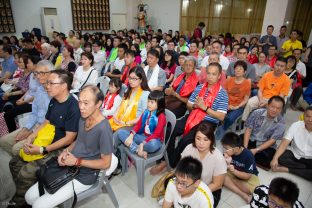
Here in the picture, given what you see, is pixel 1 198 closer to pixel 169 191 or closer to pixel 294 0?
pixel 169 191

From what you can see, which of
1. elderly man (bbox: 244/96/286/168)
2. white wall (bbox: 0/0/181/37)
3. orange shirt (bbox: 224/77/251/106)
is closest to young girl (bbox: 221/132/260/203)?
elderly man (bbox: 244/96/286/168)

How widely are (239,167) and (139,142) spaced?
3.34ft

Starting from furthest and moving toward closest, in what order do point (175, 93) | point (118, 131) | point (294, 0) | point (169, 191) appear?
point (294, 0)
point (175, 93)
point (118, 131)
point (169, 191)

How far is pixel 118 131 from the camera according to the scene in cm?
230

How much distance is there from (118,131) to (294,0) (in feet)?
22.7

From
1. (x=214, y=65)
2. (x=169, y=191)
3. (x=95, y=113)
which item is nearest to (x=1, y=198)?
(x=95, y=113)

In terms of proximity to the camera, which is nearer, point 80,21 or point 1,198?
point 1,198

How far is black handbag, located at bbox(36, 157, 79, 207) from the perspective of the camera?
4.99 feet

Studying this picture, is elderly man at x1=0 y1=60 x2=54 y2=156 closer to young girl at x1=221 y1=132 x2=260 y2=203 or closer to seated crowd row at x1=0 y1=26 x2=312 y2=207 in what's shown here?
seated crowd row at x1=0 y1=26 x2=312 y2=207

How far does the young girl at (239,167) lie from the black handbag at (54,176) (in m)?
1.32

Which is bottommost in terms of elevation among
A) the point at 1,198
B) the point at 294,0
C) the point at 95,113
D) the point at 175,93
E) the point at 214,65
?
the point at 1,198

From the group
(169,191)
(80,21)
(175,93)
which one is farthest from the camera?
(80,21)

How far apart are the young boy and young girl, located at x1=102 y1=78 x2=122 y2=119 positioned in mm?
1403

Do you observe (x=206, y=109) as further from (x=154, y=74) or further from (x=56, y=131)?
(x=56, y=131)
